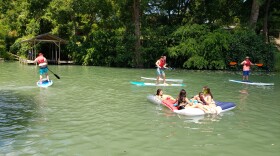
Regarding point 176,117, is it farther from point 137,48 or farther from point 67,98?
point 137,48

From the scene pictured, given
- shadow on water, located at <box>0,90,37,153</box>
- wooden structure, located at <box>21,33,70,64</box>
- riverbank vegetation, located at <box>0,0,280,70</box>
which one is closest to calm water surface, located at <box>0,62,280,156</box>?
shadow on water, located at <box>0,90,37,153</box>

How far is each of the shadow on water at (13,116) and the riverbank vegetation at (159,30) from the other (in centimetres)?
2329

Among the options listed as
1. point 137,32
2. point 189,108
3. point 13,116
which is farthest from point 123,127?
point 137,32

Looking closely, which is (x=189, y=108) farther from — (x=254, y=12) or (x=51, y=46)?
(x=51, y=46)

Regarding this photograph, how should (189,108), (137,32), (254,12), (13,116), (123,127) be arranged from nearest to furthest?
1. (123,127)
2. (13,116)
3. (189,108)
4. (254,12)
5. (137,32)

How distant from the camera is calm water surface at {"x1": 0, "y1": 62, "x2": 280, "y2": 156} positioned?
7.97 m

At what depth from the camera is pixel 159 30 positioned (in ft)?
128

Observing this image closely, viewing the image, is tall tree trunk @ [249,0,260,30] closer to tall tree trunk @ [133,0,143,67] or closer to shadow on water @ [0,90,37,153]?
tall tree trunk @ [133,0,143,67]

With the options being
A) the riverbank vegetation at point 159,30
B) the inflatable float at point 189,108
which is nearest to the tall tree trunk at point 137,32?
the riverbank vegetation at point 159,30

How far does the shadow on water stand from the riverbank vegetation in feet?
76.4

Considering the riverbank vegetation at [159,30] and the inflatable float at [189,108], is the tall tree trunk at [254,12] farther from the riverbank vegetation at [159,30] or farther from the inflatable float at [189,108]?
the inflatable float at [189,108]

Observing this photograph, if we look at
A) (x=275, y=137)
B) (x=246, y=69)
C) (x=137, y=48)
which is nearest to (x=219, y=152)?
(x=275, y=137)

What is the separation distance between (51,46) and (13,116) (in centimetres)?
3522

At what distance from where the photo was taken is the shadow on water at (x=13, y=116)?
8698mm
